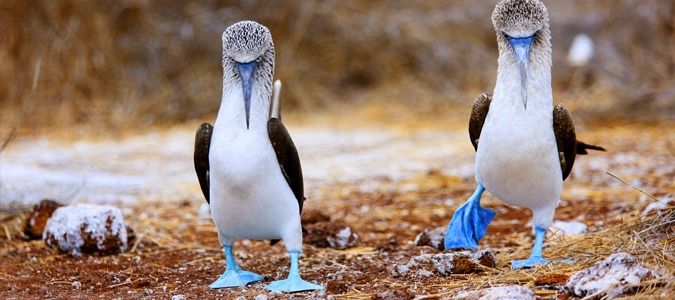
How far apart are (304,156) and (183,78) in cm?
306

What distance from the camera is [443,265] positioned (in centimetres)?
406

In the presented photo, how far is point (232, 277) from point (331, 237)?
1063 millimetres

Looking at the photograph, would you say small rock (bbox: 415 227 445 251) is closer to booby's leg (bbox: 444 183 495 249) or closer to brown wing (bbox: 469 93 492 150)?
booby's leg (bbox: 444 183 495 249)

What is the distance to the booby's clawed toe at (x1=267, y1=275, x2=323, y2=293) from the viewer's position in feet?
12.7

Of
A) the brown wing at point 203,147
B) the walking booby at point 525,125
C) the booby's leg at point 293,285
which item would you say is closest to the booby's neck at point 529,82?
the walking booby at point 525,125

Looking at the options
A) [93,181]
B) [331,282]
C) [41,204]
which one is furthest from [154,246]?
[93,181]

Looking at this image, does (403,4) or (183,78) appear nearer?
(183,78)

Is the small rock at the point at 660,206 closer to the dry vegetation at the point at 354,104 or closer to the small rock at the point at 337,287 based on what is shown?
the dry vegetation at the point at 354,104

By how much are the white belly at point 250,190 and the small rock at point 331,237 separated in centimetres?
103

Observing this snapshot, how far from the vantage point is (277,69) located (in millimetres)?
11125

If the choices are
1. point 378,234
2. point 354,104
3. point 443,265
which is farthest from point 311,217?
point 354,104

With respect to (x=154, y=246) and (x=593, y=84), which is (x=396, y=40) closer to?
(x=593, y=84)

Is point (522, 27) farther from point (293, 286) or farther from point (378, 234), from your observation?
point (378, 234)

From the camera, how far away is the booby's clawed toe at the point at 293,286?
3.87 m
